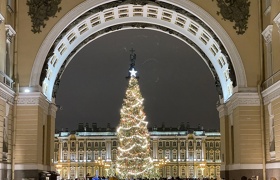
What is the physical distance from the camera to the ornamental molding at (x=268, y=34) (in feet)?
99.3

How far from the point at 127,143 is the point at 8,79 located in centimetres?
3202

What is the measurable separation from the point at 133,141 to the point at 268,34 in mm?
32168

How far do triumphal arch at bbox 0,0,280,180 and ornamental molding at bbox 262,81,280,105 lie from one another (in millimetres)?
71

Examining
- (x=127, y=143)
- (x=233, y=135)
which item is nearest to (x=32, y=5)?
(x=233, y=135)

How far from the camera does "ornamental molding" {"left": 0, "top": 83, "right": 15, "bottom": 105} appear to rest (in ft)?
91.9

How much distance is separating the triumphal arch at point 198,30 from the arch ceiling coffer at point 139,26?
106mm

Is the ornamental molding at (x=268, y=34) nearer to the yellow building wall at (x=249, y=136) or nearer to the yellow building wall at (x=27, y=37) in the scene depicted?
the yellow building wall at (x=249, y=136)

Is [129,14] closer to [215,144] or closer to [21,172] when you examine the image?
[21,172]

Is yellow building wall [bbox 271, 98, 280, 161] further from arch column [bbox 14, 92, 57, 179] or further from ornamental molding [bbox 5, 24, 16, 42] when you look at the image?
ornamental molding [bbox 5, 24, 16, 42]

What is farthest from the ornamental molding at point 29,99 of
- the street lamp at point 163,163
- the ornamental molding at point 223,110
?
the street lamp at point 163,163

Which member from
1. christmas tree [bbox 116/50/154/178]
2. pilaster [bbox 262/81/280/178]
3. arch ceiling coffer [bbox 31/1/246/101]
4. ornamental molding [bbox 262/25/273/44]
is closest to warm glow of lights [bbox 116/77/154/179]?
christmas tree [bbox 116/50/154/178]

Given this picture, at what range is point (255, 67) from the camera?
106ft

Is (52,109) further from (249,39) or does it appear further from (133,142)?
(133,142)

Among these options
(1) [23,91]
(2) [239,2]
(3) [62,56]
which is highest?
(2) [239,2]
